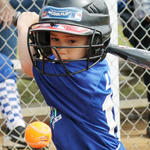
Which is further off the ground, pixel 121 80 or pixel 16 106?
pixel 16 106

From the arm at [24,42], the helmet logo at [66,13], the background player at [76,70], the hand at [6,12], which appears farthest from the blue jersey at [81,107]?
the hand at [6,12]

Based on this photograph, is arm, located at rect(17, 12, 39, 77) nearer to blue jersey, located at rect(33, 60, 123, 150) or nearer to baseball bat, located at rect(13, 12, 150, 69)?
blue jersey, located at rect(33, 60, 123, 150)

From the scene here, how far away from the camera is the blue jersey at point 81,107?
182 centimetres

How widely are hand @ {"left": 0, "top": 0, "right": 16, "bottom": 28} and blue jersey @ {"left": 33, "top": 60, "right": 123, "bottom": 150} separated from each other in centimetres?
129

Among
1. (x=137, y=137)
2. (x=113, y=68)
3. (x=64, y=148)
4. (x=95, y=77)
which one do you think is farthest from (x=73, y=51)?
(x=137, y=137)

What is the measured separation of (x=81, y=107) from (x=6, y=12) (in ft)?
5.23

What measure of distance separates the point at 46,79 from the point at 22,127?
172cm

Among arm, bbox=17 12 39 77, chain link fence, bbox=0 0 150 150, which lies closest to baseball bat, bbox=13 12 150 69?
arm, bbox=17 12 39 77

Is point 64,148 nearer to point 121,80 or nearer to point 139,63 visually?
point 139,63

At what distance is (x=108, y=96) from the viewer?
75.5 inches

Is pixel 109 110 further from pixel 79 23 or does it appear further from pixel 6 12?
pixel 6 12

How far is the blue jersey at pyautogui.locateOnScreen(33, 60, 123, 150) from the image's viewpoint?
1818 mm

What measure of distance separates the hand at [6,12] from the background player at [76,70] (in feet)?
3.68

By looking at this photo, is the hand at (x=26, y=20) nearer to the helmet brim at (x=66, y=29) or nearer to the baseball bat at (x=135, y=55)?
the helmet brim at (x=66, y=29)
